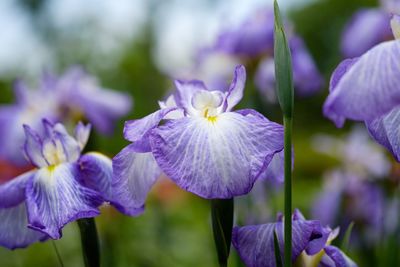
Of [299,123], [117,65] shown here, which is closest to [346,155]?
[117,65]

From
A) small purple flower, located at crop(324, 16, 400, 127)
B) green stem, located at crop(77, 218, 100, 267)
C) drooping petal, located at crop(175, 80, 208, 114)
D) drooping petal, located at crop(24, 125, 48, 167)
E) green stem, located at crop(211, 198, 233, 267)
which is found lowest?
green stem, located at crop(77, 218, 100, 267)

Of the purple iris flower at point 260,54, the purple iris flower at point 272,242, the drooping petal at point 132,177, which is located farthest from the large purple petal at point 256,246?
the purple iris flower at point 260,54

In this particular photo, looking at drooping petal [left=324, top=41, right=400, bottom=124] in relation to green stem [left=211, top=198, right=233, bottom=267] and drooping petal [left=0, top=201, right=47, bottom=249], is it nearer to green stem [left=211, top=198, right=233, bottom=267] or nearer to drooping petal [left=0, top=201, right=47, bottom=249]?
green stem [left=211, top=198, right=233, bottom=267]

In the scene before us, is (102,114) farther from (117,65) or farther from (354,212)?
(117,65)

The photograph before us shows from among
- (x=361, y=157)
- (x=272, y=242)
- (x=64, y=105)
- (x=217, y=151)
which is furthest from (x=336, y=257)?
(x=361, y=157)

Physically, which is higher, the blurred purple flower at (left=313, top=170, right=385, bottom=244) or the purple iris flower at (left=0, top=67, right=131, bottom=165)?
the purple iris flower at (left=0, top=67, right=131, bottom=165)

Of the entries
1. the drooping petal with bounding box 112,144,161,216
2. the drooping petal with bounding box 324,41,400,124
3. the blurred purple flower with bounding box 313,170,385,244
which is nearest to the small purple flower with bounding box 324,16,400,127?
the drooping petal with bounding box 324,41,400,124

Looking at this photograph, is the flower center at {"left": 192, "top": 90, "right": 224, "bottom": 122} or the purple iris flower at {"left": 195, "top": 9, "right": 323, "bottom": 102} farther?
the purple iris flower at {"left": 195, "top": 9, "right": 323, "bottom": 102}

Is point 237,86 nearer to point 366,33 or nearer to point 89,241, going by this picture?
point 89,241
